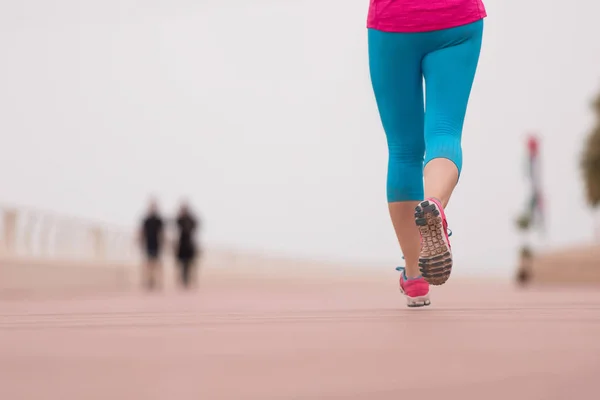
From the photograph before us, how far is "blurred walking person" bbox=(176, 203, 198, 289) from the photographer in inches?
735

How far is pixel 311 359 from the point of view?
7.70ft

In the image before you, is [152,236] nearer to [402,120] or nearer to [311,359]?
[402,120]

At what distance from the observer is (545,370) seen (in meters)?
2.07

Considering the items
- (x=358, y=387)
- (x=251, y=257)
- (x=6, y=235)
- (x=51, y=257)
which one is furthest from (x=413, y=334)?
(x=251, y=257)

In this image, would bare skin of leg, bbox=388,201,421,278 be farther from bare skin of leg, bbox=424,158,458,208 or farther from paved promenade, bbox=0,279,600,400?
paved promenade, bbox=0,279,600,400

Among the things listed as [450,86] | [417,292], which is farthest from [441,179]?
[417,292]

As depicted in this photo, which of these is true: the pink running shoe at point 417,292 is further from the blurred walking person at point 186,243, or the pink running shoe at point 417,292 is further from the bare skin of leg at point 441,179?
the blurred walking person at point 186,243

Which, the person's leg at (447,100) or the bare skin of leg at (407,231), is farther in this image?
the bare skin of leg at (407,231)

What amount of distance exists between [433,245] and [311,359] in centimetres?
110

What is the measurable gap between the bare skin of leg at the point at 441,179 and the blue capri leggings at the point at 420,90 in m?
0.06

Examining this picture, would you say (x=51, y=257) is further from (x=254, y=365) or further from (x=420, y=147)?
(x=254, y=365)

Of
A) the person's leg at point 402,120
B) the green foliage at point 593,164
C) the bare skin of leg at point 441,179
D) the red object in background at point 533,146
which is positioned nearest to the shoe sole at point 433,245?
the bare skin of leg at point 441,179

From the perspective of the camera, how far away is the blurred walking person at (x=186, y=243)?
18.7 meters

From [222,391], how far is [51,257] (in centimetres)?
1562
